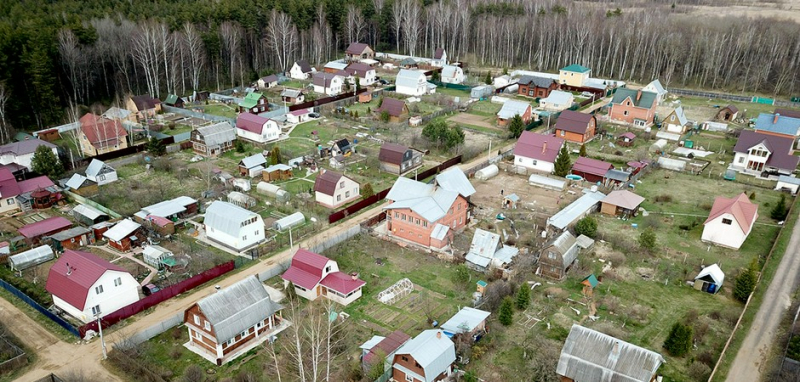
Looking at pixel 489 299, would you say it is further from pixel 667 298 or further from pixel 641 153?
pixel 641 153

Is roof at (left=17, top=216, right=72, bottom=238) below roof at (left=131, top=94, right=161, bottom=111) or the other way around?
below

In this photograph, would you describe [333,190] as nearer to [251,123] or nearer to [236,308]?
[236,308]

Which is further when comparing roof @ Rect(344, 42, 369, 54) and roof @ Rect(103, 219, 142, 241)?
roof @ Rect(344, 42, 369, 54)

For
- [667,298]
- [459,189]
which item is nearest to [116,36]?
[459,189]

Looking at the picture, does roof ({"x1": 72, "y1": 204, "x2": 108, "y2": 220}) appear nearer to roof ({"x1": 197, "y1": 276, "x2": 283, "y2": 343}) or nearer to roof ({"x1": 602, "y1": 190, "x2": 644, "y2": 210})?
roof ({"x1": 197, "y1": 276, "x2": 283, "y2": 343})

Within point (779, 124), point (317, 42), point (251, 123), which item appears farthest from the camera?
point (317, 42)

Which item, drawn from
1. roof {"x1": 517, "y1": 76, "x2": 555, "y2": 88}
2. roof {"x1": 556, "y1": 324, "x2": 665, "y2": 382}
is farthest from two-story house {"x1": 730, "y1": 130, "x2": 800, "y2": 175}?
roof {"x1": 556, "y1": 324, "x2": 665, "y2": 382}

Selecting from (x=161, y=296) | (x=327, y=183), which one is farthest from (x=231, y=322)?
(x=327, y=183)
